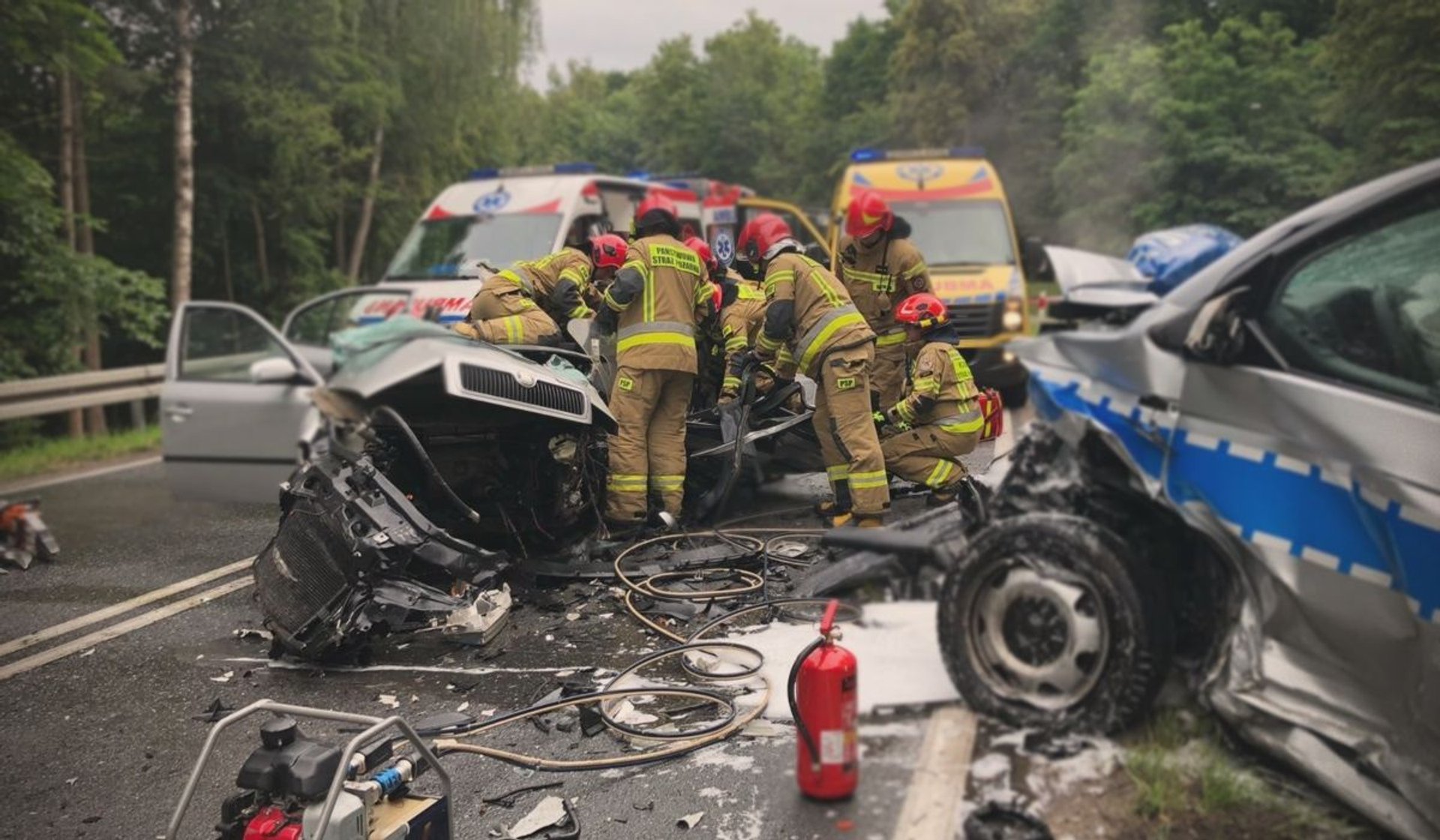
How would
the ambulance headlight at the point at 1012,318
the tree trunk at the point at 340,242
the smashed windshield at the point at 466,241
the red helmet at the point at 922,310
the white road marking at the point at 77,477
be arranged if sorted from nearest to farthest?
the ambulance headlight at the point at 1012,318 < the red helmet at the point at 922,310 < the smashed windshield at the point at 466,241 < the white road marking at the point at 77,477 < the tree trunk at the point at 340,242

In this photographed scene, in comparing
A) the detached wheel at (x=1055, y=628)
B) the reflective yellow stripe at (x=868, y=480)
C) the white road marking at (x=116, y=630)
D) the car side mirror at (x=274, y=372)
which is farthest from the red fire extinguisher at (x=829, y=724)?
the car side mirror at (x=274, y=372)

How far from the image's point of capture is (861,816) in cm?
122

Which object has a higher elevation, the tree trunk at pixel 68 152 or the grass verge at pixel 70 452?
the tree trunk at pixel 68 152

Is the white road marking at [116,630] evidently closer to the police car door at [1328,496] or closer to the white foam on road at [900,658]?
the white foam on road at [900,658]

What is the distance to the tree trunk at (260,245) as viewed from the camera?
17.6 meters

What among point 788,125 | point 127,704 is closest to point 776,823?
point 127,704

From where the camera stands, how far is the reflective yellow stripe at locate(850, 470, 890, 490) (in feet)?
12.3

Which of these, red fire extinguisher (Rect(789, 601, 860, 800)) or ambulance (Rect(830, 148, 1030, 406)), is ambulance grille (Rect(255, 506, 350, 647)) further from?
red fire extinguisher (Rect(789, 601, 860, 800))

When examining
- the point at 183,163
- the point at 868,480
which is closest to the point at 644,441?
the point at 868,480

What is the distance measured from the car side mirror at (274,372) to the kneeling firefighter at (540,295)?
1.72 meters

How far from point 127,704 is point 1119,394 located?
12.6ft

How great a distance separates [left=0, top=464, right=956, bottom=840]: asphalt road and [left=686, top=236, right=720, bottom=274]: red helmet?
1.68 metres

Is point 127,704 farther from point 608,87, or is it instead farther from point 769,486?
point 608,87

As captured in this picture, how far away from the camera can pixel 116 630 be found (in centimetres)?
479
